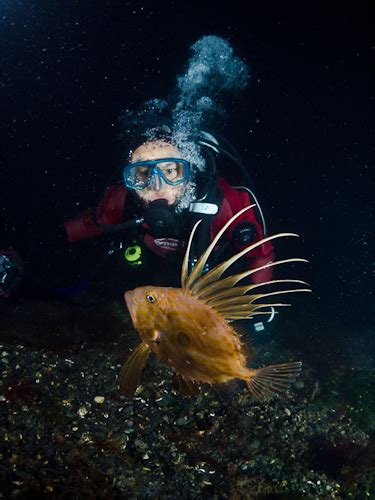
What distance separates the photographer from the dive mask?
175 inches

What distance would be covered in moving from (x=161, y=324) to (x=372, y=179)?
758 inches

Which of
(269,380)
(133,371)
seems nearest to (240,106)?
(269,380)

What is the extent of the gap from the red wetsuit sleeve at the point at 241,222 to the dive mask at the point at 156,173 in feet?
2.29

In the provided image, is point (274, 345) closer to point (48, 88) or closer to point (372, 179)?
point (372, 179)

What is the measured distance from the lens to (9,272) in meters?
4.92

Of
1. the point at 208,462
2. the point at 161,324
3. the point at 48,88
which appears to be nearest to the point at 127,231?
the point at 208,462

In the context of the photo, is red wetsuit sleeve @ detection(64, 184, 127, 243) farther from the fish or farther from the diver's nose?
the fish

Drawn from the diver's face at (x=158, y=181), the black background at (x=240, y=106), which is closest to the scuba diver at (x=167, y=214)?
the diver's face at (x=158, y=181)

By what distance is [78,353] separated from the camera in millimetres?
4012

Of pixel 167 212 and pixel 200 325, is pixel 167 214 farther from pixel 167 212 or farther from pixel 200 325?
pixel 200 325

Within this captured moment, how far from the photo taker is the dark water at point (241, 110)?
14.3m

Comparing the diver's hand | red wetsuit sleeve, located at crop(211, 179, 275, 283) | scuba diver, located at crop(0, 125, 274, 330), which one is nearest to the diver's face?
scuba diver, located at crop(0, 125, 274, 330)

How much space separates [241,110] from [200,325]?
2153cm

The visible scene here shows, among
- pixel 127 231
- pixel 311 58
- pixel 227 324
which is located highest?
pixel 311 58
